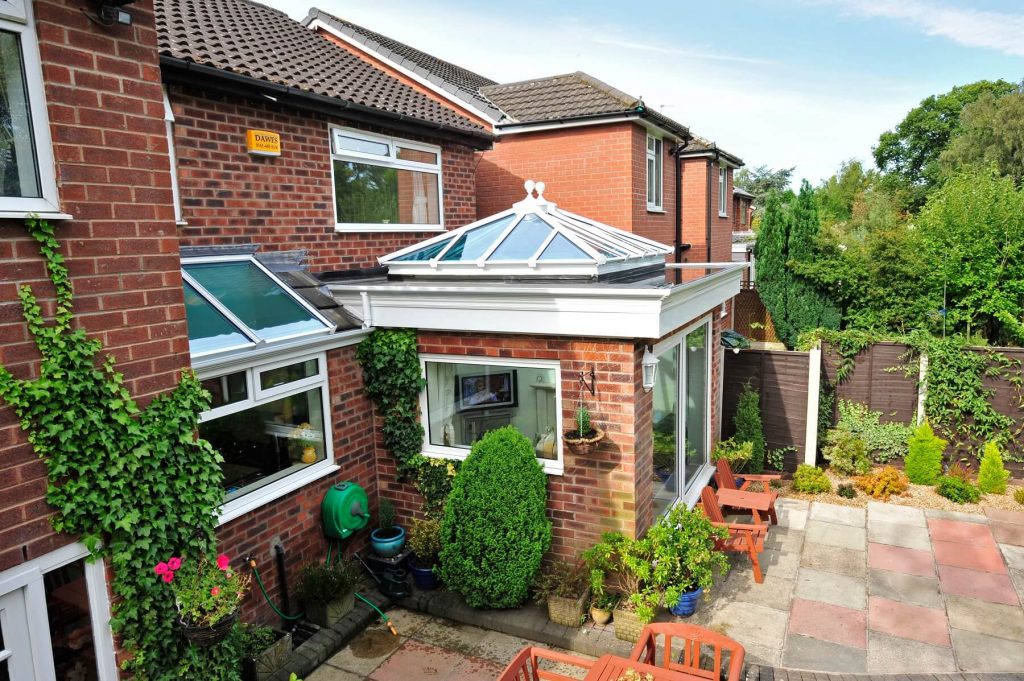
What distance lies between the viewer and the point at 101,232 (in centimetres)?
368

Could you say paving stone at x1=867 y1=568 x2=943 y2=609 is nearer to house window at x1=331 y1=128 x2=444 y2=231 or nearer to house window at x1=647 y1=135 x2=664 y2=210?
house window at x1=331 y1=128 x2=444 y2=231

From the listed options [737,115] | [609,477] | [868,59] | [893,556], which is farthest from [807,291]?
[737,115]

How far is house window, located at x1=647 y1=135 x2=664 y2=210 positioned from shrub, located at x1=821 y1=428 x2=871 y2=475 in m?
5.72

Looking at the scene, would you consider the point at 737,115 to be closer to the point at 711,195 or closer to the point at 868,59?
the point at 868,59

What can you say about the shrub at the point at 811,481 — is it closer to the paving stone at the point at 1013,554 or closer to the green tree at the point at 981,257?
the paving stone at the point at 1013,554

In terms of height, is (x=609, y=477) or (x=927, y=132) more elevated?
(x=927, y=132)

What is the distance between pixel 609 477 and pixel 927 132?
60040mm

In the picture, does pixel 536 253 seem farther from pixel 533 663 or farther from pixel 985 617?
pixel 985 617

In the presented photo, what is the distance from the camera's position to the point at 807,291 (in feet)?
45.6

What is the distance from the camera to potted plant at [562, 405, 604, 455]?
21.3 feet

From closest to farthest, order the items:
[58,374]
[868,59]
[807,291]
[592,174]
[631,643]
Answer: [58,374]
[631,643]
[592,174]
[807,291]
[868,59]

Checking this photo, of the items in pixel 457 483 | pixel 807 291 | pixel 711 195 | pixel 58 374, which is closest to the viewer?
pixel 58 374

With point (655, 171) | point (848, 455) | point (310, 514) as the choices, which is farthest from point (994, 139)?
point (310, 514)

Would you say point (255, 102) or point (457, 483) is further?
point (255, 102)
